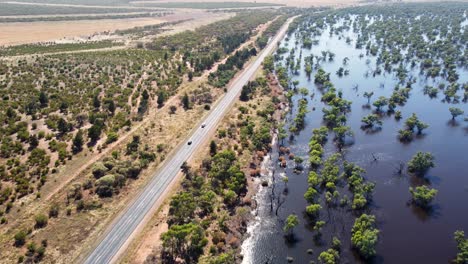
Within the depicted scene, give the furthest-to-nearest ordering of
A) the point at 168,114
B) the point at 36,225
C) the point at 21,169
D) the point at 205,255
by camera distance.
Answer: the point at 168,114 → the point at 21,169 → the point at 36,225 → the point at 205,255

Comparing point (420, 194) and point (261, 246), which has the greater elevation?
point (420, 194)

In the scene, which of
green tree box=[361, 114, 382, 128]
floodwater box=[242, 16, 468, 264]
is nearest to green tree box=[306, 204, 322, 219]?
floodwater box=[242, 16, 468, 264]

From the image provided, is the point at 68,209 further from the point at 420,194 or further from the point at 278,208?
the point at 420,194

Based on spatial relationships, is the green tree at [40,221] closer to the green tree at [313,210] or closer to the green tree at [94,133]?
the green tree at [94,133]

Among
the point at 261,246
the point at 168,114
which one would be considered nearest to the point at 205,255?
the point at 261,246

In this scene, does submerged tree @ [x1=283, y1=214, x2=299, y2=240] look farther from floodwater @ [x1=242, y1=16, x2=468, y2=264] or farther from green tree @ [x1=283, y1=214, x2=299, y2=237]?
floodwater @ [x1=242, y1=16, x2=468, y2=264]
